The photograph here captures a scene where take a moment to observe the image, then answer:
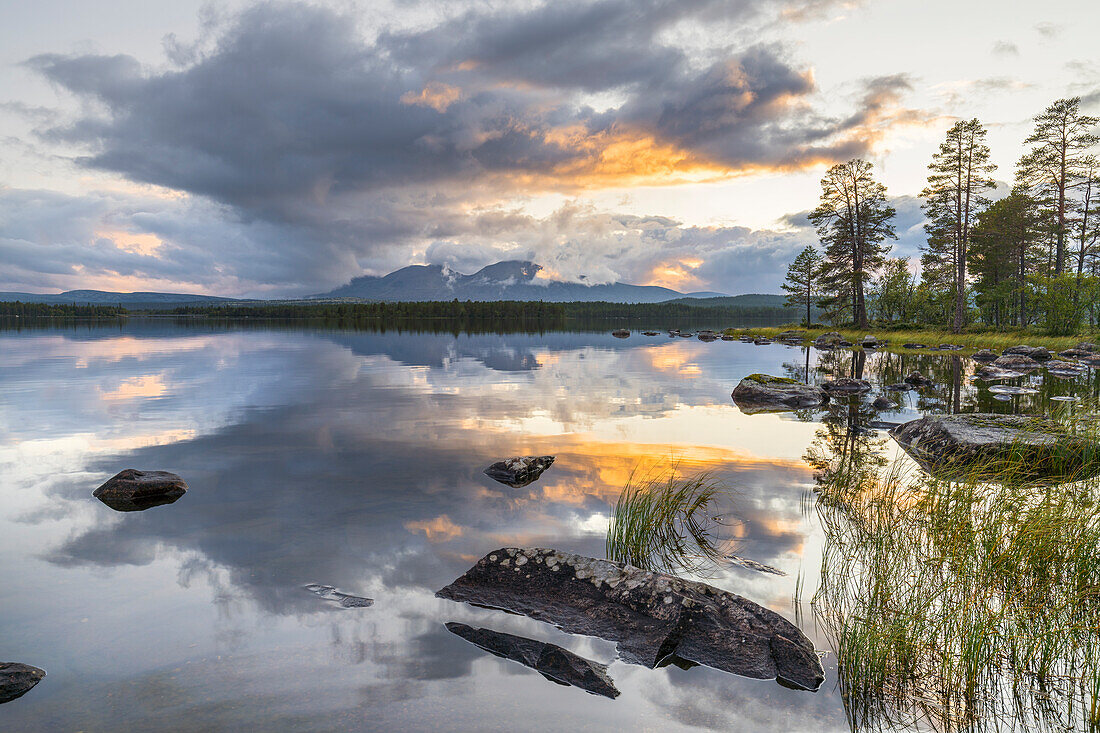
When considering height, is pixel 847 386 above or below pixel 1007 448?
below

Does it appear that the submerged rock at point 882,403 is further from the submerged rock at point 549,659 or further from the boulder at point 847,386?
the submerged rock at point 549,659

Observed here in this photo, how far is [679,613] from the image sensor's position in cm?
704

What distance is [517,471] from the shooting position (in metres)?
14.5

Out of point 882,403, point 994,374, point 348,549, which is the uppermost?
point 994,374

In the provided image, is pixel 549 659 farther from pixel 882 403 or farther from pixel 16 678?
pixel 882 403

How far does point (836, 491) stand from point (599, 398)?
17229 mm

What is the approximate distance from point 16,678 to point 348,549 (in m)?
4.51

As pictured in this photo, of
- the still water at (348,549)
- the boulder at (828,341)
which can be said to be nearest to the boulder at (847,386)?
the still water at (348,549)

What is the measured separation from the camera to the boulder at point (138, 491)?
1274cm

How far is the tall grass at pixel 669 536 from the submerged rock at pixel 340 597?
395cm

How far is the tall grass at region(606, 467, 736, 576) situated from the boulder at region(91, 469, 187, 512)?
10269 mm

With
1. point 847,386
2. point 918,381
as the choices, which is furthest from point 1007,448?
point 918,381

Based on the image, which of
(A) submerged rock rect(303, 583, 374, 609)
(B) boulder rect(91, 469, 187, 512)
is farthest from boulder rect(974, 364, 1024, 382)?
(B) boulder rect(91, 469, 187, 512)

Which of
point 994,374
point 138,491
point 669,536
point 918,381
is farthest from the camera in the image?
point 994,374
